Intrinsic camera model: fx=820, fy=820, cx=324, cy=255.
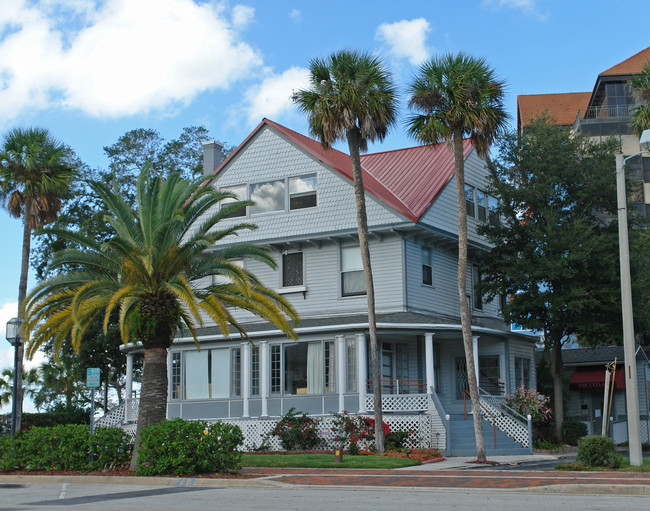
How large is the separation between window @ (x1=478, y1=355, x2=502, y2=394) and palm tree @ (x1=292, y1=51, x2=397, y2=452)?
864 centimetres

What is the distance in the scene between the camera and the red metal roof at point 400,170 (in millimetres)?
30609

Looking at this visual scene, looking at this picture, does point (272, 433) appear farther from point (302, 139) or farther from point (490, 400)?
point (302, 139)

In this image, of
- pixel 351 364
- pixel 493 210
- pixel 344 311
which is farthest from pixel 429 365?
pixel 493 210

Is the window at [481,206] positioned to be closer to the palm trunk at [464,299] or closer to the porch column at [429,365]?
the porch column at [429,365]

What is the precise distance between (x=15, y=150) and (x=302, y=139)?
1218 cm

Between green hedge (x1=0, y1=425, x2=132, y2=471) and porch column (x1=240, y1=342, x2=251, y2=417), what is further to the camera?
porch column (x1=240, y1=342, x2=251, y2=417)

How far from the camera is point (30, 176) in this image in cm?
3441

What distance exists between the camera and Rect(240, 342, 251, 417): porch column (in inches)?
1149

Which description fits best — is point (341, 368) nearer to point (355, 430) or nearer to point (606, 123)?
point (355, 430)

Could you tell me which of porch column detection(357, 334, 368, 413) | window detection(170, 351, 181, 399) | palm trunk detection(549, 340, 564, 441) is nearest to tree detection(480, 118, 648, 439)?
palm trunk detection(549, 340, 564, 441)

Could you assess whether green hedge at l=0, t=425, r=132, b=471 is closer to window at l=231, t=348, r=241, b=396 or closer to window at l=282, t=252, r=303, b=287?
window at l=231, t=348, r=241, b=396

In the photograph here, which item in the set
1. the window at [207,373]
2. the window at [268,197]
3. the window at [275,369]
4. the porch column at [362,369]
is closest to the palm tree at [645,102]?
the porch column at [362,369]

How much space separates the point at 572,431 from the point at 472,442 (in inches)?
284

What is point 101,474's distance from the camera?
20156 mm
